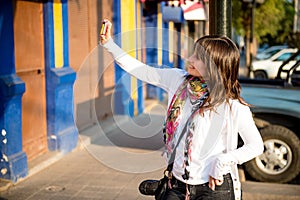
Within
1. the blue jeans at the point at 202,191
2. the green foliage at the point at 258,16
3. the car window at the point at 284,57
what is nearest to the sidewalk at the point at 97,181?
the blue jeans at the point at 202,191

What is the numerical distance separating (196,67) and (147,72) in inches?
15.1

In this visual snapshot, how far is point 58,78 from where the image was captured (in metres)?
7.71

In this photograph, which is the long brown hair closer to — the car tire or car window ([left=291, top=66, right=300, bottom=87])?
car window ([left=291, top=66, right=300, bottom=87])

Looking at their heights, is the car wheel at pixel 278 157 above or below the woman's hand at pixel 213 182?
below

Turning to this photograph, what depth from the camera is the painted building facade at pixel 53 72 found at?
6.17 metres

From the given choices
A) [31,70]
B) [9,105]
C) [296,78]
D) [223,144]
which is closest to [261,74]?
[296,78]

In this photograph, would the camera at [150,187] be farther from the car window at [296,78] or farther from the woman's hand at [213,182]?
the car window at [296,78]

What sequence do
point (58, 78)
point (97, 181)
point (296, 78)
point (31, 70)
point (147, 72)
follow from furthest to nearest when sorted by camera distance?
point (296, 78) < point (58, 78) < point (31, 70) < point (97, 181) < point (147, 72)

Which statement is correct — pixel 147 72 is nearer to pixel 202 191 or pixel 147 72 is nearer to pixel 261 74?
pixel 202 191

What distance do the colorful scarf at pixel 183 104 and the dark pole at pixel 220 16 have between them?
1.73 meters

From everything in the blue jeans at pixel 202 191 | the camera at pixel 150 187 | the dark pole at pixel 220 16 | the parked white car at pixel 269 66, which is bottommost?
the parked white car at pixel 269 66

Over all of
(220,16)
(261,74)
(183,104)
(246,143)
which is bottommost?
(261,74)

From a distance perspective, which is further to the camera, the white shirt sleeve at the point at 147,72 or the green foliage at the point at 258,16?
the green foliage at the point at 258,16

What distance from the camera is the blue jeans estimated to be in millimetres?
3082
